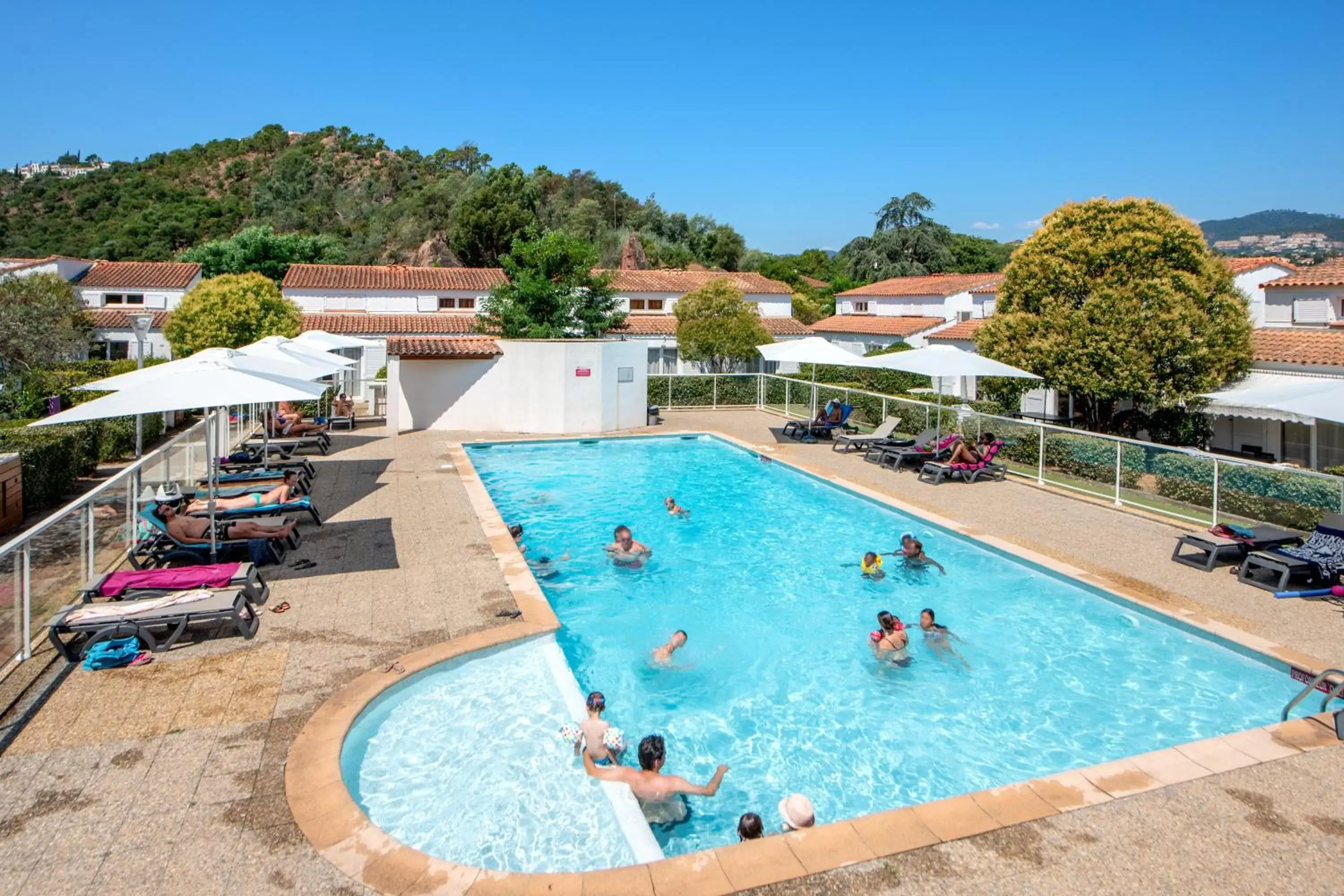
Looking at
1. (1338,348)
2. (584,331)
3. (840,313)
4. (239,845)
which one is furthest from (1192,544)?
(840,313)

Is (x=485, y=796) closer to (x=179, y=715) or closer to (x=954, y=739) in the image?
(x=179, y=715)

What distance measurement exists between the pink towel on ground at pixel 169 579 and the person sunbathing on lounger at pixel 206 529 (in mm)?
970

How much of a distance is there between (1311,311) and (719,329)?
18809mm

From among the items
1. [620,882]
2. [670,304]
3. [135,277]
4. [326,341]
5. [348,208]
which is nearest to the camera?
[620,882]

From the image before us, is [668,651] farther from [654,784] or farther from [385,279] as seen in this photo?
[385,279]

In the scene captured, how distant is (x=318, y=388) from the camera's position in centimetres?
972

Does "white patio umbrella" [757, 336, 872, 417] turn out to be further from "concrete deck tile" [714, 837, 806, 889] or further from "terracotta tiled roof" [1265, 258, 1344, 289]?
"terracotta tiled roof" [1265, 258, 1344, 289]

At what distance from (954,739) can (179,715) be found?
5.95 m

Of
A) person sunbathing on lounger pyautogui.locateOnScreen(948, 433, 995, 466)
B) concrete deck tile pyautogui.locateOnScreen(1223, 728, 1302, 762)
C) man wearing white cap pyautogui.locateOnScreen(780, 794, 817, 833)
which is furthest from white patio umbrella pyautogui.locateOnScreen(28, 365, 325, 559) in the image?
person sunbathing on lounger pyautogui.locateOnScreen(948, 433, 995, 466)

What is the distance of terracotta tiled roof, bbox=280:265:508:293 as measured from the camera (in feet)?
149

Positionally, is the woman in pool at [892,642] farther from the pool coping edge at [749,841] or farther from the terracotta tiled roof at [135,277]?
the terracotta tiled roof at [135,277]

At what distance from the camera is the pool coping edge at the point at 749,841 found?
4281 mm

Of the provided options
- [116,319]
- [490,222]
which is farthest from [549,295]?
[490,222]

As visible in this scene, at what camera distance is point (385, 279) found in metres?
46.4
